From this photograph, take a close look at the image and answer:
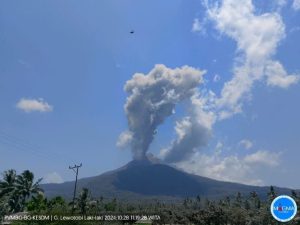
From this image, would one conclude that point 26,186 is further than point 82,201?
No

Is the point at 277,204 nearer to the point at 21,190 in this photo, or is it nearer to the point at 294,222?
the point at 294,222

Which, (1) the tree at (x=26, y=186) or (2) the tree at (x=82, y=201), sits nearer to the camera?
(1) the tree at (x=26, y=186)

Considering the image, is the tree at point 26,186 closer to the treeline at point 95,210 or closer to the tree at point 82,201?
the treeline at point 95,210

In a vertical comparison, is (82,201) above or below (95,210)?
above

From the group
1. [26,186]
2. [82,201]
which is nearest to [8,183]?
[26,186]

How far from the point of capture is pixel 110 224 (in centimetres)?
6088

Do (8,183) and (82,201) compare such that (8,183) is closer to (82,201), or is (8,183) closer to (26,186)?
(26,186)

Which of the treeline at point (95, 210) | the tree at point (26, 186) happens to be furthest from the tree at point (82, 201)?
the tree at point (26, 186)

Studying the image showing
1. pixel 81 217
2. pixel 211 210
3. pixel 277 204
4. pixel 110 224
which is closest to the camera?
pixel 277 204

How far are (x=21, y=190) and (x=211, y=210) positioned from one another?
150ft

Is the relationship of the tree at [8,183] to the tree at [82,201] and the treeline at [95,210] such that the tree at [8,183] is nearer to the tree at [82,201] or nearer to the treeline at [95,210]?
the treeline at [95,210]

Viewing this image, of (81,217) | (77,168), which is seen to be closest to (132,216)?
(77,168)

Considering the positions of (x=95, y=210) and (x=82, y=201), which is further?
(x=82, y=201)

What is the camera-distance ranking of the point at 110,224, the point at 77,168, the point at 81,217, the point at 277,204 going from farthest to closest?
the point at 77,168 < the point at 110,224 < the point at 81,217 < the point at 277,204
